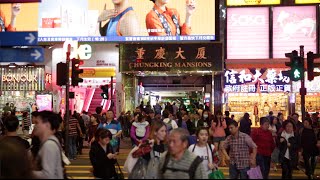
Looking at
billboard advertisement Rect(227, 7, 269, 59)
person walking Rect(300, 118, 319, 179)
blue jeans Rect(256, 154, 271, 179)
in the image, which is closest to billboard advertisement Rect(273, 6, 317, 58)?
billboard advertisement Rect(227, 7, 269, 59)

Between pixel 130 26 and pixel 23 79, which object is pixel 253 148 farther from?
pixel 130 26

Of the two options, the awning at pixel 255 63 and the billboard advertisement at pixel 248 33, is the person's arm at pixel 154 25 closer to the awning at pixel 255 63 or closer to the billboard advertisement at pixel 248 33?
the billboard advertisement at pixel 248 33

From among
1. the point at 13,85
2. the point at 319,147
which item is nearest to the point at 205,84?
the point at 13,85

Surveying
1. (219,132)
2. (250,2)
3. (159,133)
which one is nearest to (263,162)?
(219,132)

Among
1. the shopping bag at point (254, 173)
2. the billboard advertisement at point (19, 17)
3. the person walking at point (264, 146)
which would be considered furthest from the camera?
the billboard advertisement at point (19, 17)

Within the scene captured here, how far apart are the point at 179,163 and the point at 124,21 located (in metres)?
26.4

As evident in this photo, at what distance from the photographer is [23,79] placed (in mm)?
28984

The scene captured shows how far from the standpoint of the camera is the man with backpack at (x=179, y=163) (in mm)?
5633

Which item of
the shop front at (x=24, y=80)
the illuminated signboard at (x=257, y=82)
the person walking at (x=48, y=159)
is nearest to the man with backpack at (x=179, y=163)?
the person walking at (x=48, y=159)

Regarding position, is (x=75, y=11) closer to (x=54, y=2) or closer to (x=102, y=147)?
(x=54, y=2)

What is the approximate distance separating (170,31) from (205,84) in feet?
16.7

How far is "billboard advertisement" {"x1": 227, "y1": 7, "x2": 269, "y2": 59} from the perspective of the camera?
31188 millimetres

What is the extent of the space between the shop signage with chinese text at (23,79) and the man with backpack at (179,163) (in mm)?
24002

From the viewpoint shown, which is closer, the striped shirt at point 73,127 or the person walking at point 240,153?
the person walking at point 240,153
